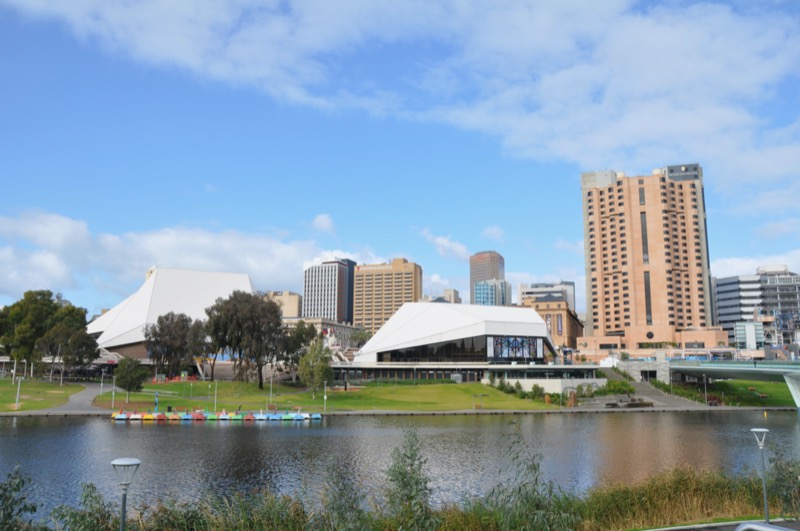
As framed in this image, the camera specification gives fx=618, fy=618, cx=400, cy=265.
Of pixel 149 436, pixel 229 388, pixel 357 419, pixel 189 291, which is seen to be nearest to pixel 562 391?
pixel 357 419

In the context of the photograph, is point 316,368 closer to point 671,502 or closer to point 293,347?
point 293,347

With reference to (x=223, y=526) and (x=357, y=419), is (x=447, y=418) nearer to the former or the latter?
(x=357, y=419)

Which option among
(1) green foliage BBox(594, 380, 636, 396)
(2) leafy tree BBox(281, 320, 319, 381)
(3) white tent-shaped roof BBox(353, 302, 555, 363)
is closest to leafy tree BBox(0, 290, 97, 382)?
(2) leafy tree BBox(281, 320, 319, 381)

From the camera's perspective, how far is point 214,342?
307ft

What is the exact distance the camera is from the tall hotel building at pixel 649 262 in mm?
171625

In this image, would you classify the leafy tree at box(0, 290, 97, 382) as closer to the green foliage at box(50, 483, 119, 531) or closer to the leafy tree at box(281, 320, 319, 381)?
the leafy tree at box(281, 320, 319, 381)

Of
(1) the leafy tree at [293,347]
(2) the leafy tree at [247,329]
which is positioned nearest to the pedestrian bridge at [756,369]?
(1) the leafy tree at [293,347]

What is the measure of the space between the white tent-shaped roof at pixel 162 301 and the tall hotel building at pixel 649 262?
10303 centimetres

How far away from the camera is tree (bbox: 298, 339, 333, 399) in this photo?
271 ft

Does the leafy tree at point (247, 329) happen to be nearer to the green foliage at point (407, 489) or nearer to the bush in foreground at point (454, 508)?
the bush in foreground at point (454, 508)

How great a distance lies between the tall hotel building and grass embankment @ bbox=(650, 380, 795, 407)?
5644cm

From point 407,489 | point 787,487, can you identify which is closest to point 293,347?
point 787,487

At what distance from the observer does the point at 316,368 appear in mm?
82500

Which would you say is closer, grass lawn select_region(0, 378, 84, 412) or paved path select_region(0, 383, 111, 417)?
paved path select_region(0, 383, 111, 417)
